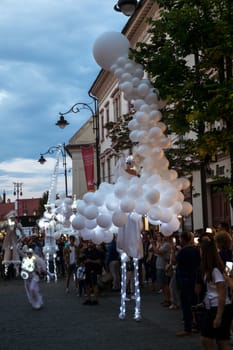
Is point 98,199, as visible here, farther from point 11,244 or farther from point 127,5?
point 11,244

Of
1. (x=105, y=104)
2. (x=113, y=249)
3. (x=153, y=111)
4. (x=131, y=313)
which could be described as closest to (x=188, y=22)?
(x=153, y=111)

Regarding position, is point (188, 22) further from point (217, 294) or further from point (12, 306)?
point (12, 306)

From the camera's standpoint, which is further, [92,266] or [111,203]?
[92,266]

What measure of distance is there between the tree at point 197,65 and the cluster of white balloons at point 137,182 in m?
0.32

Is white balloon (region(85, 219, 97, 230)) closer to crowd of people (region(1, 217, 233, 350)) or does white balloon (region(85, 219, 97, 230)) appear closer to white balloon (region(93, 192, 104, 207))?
white balloon (region(93, 192, 104, 207))

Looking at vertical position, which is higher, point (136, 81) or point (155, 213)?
point (136, 81)

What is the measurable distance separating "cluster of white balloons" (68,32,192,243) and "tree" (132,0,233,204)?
12.6 inches

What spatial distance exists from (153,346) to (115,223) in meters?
2.66

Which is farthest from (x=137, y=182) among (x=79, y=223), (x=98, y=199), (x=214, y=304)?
(x=214, y=304)

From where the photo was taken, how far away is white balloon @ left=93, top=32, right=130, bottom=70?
11934 millimetres

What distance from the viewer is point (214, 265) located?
A: 6926mm

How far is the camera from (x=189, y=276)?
10516 mm

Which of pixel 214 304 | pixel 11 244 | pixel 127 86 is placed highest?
pixel 127 86

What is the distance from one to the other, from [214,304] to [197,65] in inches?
242
